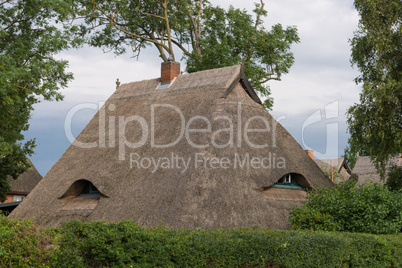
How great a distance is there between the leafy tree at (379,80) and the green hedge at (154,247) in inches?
433

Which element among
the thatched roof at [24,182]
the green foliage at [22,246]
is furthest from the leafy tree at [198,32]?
the green foliage at [22,246]

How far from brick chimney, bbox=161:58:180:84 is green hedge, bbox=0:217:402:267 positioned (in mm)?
12872

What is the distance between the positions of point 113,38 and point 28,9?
1141cm

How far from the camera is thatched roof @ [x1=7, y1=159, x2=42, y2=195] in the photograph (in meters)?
30.1

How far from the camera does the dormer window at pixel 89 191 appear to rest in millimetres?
17734

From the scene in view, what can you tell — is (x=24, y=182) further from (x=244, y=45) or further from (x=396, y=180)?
(x=396, y=180)

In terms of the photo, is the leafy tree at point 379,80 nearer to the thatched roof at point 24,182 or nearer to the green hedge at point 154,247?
the green hedge at point 154,247

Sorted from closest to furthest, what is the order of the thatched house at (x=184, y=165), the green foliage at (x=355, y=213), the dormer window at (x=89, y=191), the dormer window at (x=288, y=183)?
the green foliage at (x=355, y=213)
the thatched house at (x=184, y=165)
the dormer window at (x=288, y=183)
the dormer window at (x=89, y=191)

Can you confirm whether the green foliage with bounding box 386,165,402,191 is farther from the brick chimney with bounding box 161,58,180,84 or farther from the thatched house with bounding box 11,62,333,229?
the brick chimney with bounding box 161,58,180,84

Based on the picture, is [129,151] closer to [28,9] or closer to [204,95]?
[204,95]

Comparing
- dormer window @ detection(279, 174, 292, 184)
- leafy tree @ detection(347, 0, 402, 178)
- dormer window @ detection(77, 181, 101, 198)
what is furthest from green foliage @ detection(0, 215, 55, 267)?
leafy tree @ detection(347, 0, 402, 178)

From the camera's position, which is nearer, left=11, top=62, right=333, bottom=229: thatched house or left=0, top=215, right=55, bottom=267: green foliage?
left=0, top=215, right=55, bottom=267: green foliage

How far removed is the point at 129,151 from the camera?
17953 mm

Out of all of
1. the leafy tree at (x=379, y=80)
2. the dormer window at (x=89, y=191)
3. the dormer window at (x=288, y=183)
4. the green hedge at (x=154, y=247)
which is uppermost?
the leafy tree at (x=379, y=80)
